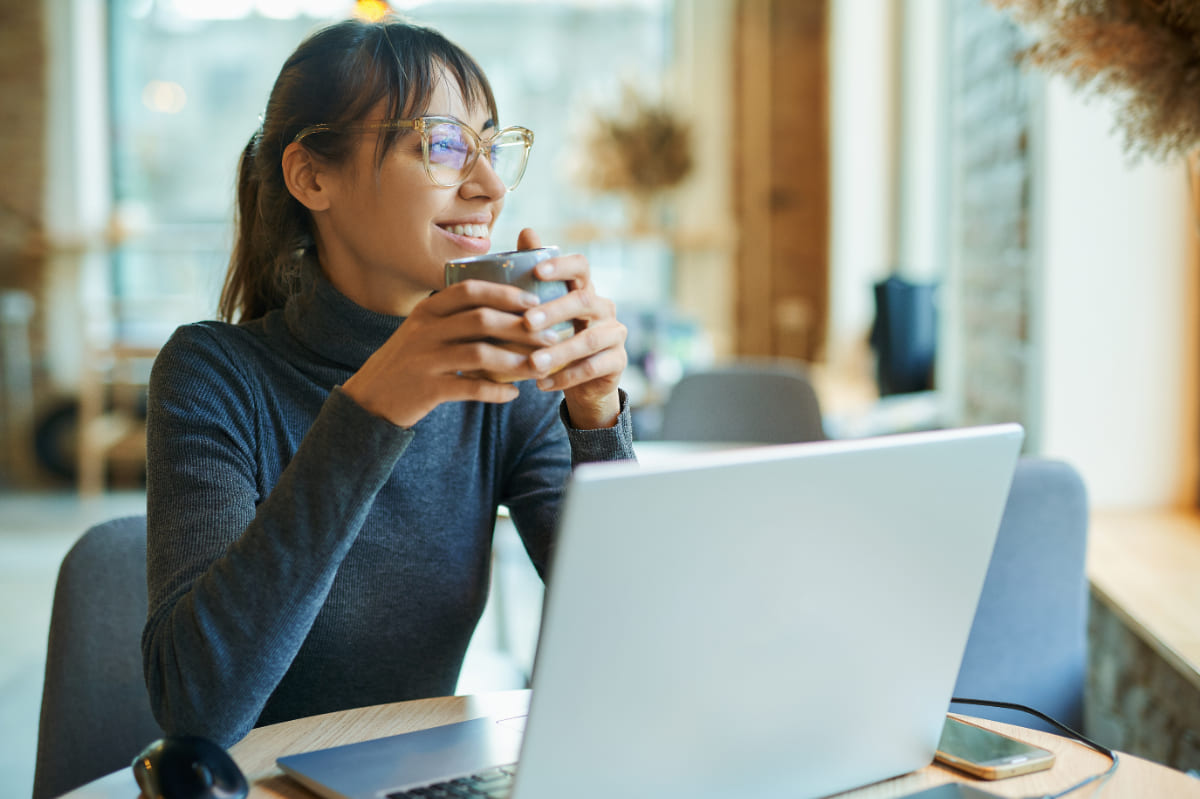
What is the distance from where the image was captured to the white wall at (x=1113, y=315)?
1930 millimetres

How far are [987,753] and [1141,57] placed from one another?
2.46ft

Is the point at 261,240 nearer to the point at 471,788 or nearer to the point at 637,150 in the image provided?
the point at 471,788

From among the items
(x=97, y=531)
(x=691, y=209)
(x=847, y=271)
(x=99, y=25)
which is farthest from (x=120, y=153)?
(x=97, y=531)

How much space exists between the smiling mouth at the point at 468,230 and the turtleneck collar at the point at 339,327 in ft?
0.40

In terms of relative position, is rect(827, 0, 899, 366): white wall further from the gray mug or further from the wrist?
the gray mug

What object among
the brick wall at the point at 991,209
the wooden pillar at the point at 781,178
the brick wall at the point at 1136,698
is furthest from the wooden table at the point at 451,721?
the wooden pillar at the point at 781,178

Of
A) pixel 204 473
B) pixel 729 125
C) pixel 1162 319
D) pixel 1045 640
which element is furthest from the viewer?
pixel 729 125

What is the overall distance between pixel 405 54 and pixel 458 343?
1.46 ft

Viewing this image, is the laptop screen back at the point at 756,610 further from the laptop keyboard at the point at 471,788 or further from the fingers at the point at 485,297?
the fingers at the point at 485,297

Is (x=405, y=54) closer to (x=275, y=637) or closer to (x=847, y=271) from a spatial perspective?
(x=275, y=637)

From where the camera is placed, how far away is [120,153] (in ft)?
19.1

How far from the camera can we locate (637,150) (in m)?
5.01

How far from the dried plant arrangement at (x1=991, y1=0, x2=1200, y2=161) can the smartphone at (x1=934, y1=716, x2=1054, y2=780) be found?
2.26 ft

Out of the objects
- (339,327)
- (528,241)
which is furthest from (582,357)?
(339,327)
